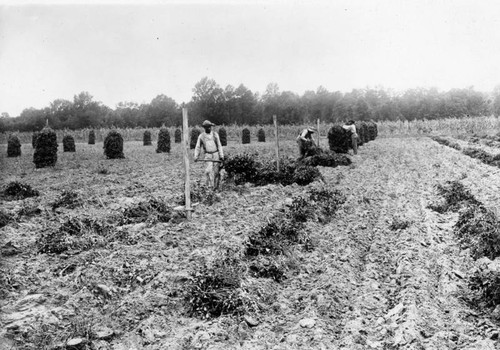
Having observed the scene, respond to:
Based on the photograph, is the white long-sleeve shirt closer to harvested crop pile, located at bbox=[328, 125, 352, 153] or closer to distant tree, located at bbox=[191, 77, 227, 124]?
harvested crop pile, located at bbox=[328, 125, 352, 153]

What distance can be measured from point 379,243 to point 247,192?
15.3 feet

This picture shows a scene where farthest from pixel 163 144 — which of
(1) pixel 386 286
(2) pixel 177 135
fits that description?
(1) pixel 386 286

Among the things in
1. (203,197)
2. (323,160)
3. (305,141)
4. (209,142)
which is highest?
(209,142)

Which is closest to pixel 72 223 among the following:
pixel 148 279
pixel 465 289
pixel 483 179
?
pixel 148 279

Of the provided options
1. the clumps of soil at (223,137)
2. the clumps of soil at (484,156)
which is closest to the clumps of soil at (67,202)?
the clumps of soil at (484,156)

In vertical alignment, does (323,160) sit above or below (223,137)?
below

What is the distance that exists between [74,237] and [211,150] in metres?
4.35

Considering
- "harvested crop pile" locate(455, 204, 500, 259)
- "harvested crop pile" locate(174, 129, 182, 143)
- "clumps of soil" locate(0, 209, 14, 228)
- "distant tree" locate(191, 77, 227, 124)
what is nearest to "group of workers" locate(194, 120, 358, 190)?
"clumps of soil" locate(0, 209, 14, 228)

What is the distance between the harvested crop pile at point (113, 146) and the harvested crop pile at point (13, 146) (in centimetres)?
628

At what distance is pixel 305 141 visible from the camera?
16.1 meters

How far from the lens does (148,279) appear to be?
488cm

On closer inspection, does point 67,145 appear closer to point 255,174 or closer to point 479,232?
point 255,174

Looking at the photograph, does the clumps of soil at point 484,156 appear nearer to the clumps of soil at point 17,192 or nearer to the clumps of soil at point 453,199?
the clumps of soil at point 453,199

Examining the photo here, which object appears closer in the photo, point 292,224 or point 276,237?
point 276,237
